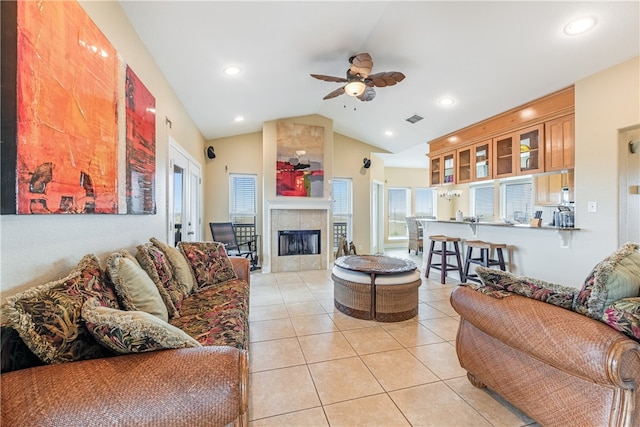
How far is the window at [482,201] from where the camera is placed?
6278mm

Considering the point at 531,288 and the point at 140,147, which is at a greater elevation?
the point at 140,147

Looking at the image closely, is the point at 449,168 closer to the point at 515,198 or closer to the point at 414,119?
Result: the point at 414,119

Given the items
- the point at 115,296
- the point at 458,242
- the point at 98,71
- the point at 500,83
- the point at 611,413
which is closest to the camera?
the point at 611,413

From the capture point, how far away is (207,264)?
2629mm

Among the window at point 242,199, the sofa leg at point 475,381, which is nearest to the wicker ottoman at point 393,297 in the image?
the sofa leg at point 475,381

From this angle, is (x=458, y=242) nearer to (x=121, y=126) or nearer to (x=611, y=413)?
(x=611, y=413)

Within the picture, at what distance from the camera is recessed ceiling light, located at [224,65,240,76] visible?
311 centimetres

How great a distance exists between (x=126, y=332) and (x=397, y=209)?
8634 millimetres

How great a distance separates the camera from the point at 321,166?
5.54 m

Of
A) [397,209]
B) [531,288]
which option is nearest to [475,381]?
[531,288]

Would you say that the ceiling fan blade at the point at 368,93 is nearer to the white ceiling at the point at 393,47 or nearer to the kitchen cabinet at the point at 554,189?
the white ceiling at the point at 393,47

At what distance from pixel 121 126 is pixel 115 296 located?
1.20 metres

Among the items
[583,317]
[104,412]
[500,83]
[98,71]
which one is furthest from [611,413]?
[500,83]

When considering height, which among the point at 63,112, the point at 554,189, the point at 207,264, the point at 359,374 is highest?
the point at 63,112
